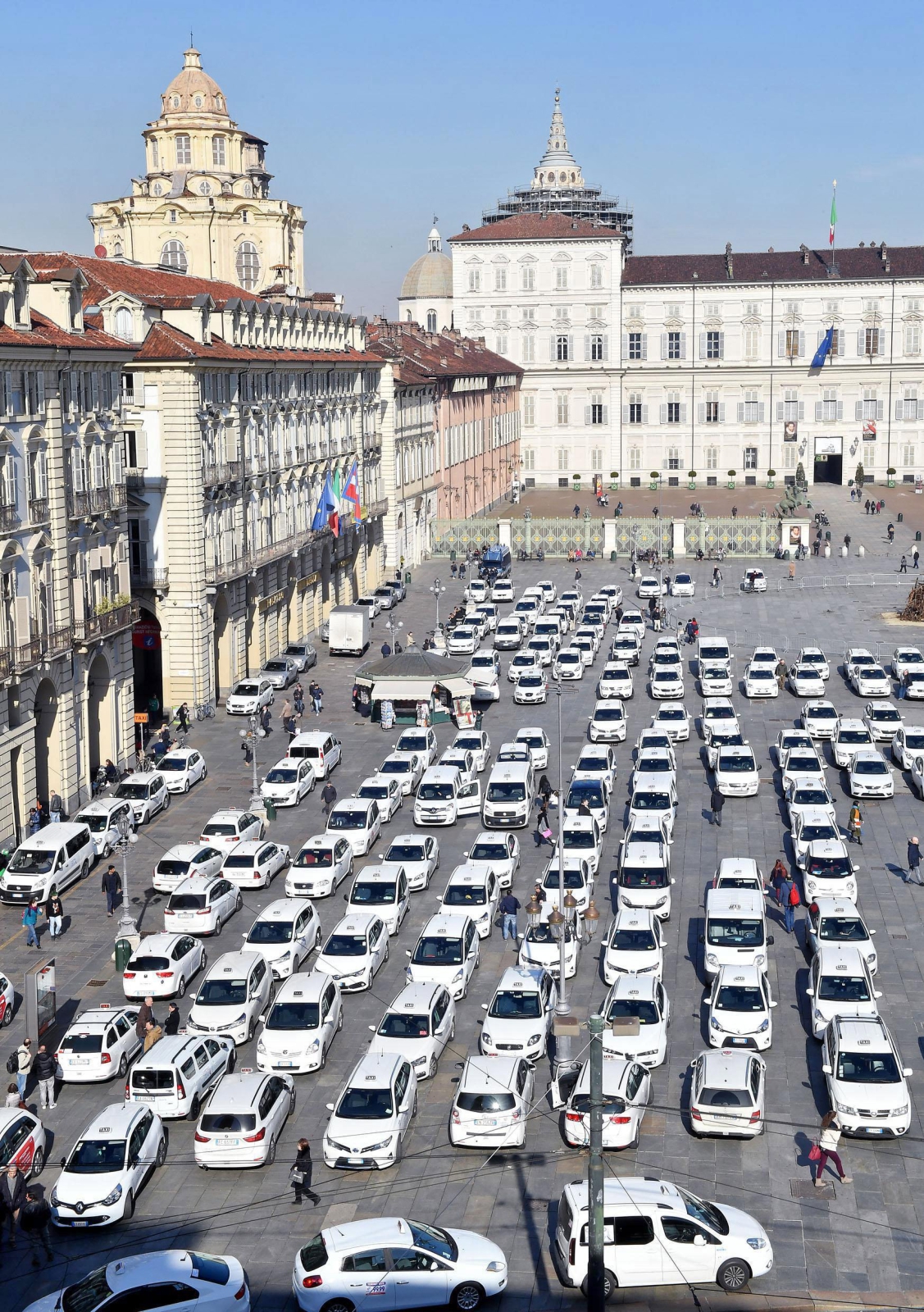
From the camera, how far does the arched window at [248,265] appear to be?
108 meters

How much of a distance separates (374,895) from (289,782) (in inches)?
516

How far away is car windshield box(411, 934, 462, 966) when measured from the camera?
39.3m

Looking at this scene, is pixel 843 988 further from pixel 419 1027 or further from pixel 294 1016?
pixel 294 1016

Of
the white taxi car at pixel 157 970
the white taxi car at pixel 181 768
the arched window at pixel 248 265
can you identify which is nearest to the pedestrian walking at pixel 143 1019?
the white taxi car at pixel 157 970

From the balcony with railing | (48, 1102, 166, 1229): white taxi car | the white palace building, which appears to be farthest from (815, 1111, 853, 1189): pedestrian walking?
the white palace building

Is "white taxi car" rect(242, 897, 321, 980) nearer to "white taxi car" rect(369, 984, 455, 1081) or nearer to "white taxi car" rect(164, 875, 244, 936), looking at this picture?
"white taxi car" rect(164, 875, 244, 936)

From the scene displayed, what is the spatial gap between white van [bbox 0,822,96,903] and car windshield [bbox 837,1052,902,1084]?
2341cm

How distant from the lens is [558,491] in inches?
6220

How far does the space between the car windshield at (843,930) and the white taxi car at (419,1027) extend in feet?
32.8

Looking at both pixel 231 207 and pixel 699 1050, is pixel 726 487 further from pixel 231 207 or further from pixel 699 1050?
pixel 699 1050

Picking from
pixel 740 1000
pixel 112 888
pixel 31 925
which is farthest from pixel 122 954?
pixel 740 1000

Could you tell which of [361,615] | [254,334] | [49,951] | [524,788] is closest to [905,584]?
[361,615]

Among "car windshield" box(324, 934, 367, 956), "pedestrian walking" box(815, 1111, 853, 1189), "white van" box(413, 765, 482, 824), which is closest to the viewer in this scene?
"pedestrian walking" box(815, 1111, 853, 1189)

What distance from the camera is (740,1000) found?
1431 inches
